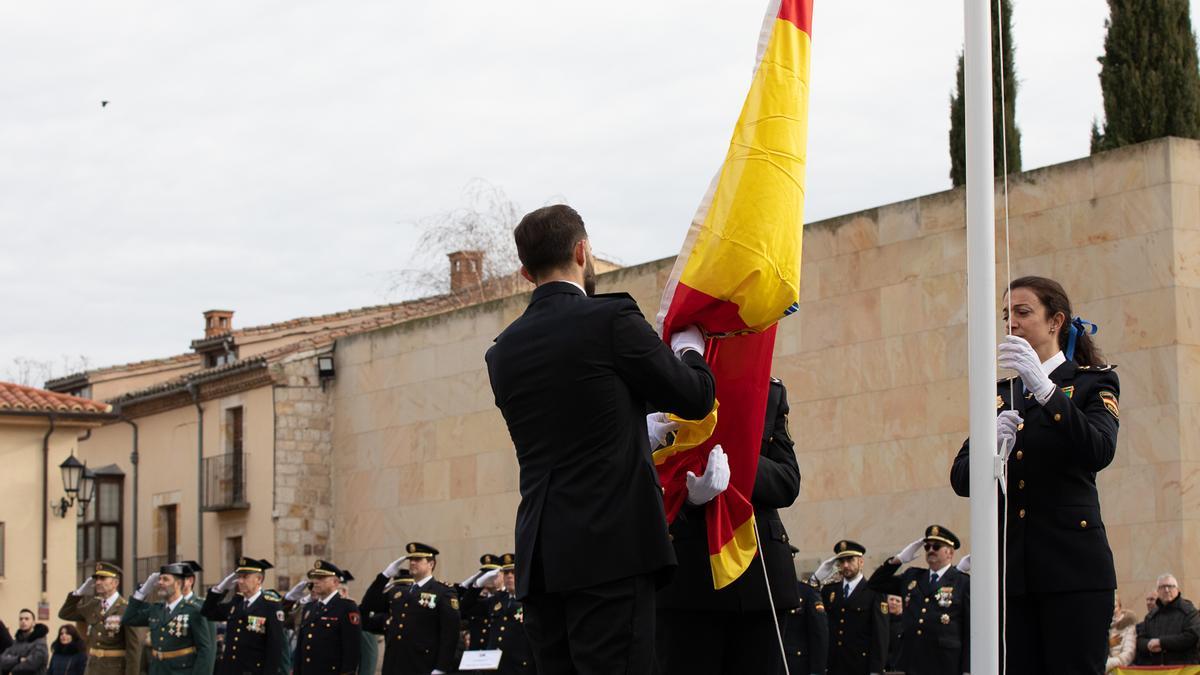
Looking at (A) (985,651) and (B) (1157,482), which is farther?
(B) (1157,482)

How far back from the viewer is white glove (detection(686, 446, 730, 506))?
5.12 m

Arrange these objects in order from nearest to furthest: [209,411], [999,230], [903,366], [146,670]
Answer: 1. [999,230]
2. [903,366]
3. [146,670]
4. [209,411]

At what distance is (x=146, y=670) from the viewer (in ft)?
72.1

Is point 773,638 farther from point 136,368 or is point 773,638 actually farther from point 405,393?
point 136,368

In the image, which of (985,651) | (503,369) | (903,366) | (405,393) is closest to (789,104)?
(503,369)

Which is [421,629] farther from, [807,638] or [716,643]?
[716,643]

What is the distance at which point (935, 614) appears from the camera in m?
13.8

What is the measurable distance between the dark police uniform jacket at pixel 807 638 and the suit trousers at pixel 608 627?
32.7ft

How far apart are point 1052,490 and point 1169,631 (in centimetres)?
940

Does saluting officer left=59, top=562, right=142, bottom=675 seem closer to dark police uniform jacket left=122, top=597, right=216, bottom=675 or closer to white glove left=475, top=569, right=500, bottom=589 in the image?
dark police uniform jacket left=122, top=597, right=216, bottom=675

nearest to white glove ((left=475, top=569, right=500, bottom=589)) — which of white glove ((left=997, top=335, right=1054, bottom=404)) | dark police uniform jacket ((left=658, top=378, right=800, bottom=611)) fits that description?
dark police uniform jacket ((left=658, top=378, right=800, bottom=611))

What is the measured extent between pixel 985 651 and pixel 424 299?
3182cm

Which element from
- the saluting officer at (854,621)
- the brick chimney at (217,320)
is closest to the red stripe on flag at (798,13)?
the saluting officer at (854,621)

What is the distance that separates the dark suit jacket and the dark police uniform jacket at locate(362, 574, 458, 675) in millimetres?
11867
